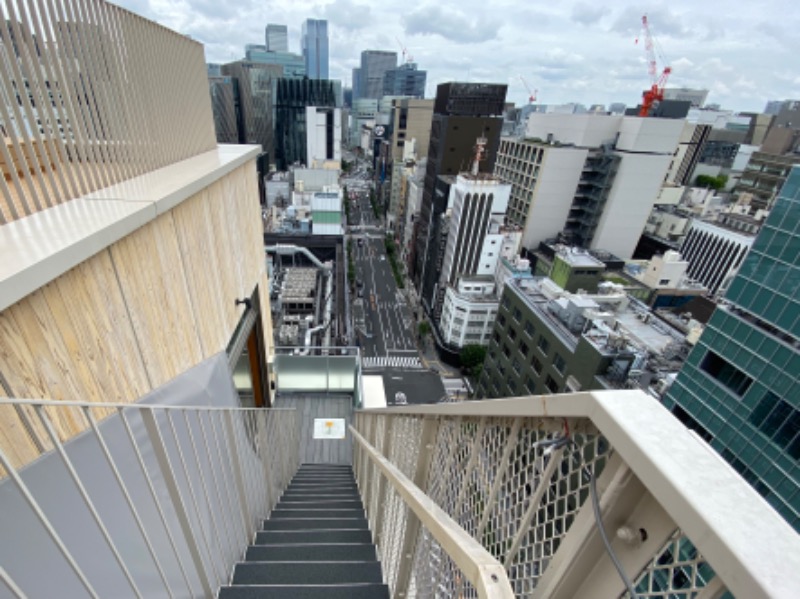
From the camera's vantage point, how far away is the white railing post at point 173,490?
68.0 inches

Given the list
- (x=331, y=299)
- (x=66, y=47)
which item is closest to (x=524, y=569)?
(x=66, y=47)

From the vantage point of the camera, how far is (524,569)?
1443 millimetres

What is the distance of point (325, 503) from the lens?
218 inches

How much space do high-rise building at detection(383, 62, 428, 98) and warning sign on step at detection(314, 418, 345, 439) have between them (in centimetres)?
15336

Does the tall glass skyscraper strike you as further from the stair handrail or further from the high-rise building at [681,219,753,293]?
the high-rise building at [681,219,753,293]

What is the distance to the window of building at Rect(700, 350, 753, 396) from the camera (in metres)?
10.3

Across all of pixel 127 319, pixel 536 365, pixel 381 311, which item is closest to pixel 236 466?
pixel 127 319

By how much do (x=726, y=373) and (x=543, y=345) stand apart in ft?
23.4

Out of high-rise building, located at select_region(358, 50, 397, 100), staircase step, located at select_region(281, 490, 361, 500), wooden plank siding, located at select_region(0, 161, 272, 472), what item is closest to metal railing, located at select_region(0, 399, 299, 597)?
wooden plank siding, located at select_region(0, 161, 272, 472)

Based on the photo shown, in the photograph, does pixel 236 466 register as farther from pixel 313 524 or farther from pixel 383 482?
pixel 313 524

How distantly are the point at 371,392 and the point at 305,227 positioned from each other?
101 ft

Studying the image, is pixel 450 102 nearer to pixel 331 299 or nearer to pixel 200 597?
pixel 331 299

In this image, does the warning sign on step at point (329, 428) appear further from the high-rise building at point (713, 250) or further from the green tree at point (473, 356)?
the high-rise building at point (713, 250)

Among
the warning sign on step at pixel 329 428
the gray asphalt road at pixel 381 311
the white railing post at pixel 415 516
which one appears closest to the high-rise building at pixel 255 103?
the gray asphalt road at pixel 381 311
